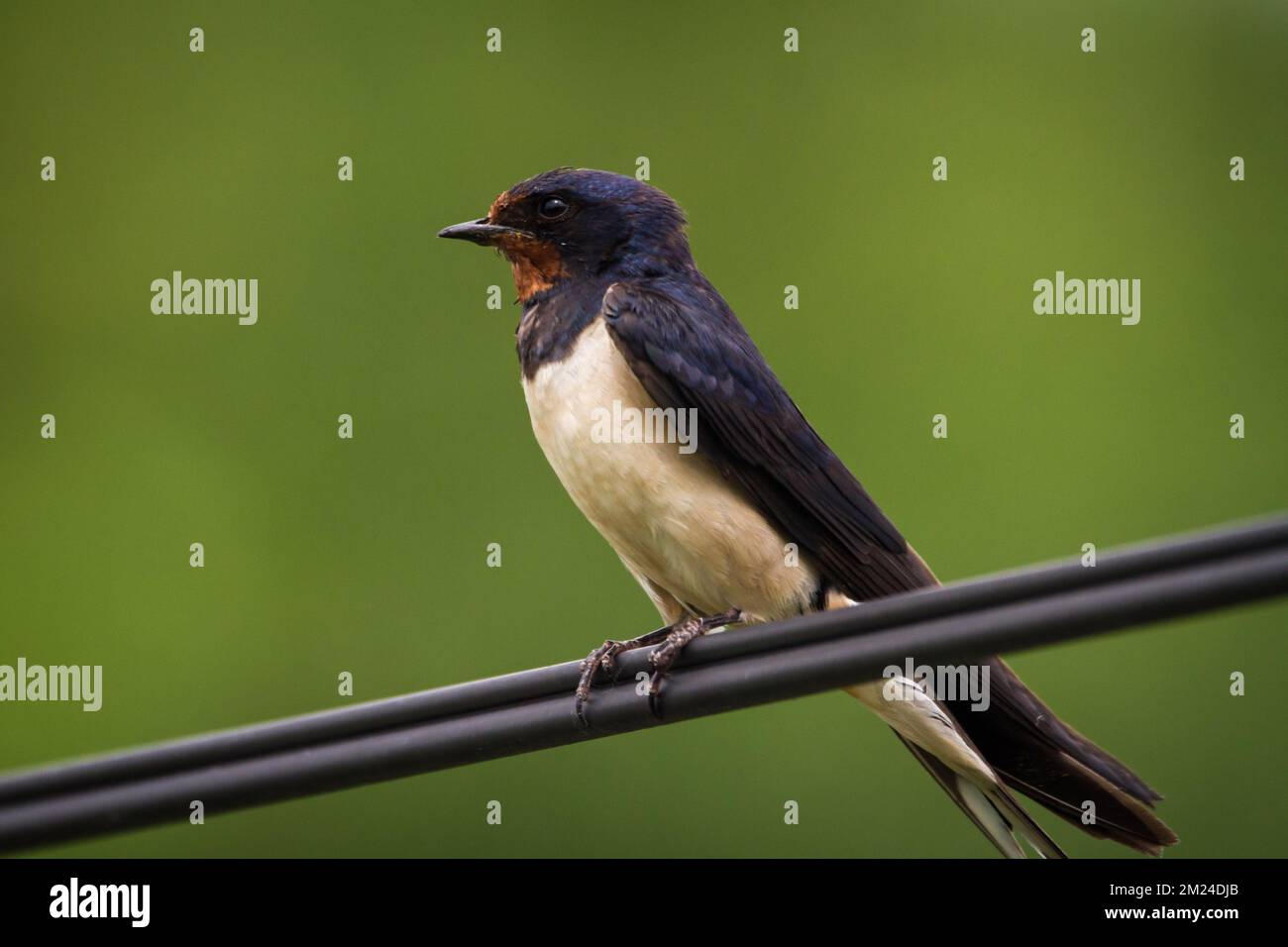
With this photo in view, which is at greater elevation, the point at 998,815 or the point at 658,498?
the point at 658,498

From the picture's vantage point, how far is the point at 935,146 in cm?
711

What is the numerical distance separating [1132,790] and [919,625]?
3.20ft

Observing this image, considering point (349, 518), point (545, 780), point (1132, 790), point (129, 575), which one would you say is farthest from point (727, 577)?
point (129, 575)

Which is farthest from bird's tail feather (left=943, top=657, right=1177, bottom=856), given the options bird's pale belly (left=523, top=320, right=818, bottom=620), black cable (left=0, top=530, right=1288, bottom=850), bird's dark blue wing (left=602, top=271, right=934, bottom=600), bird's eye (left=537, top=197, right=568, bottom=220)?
bird's eye (left=537, top=197, right=568, bottom=220)

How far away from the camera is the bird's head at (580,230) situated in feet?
11.3

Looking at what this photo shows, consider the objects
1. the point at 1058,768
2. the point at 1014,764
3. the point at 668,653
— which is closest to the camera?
the point at 668,653

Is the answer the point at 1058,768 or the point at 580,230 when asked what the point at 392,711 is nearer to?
the point at 1058,768

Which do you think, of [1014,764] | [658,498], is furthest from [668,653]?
[1014,764]

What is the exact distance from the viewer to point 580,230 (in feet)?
11.4

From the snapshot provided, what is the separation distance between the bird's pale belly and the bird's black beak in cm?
40

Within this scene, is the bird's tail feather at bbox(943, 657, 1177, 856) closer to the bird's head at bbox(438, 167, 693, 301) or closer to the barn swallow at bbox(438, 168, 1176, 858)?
the barn swallow at bbox(438, 168, 1176, 858)

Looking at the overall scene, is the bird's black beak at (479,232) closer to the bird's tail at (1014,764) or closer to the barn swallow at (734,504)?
the barn swallow at (734,504)

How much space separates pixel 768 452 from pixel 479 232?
80 cm

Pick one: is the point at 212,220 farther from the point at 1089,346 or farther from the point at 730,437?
the point at 730,437
